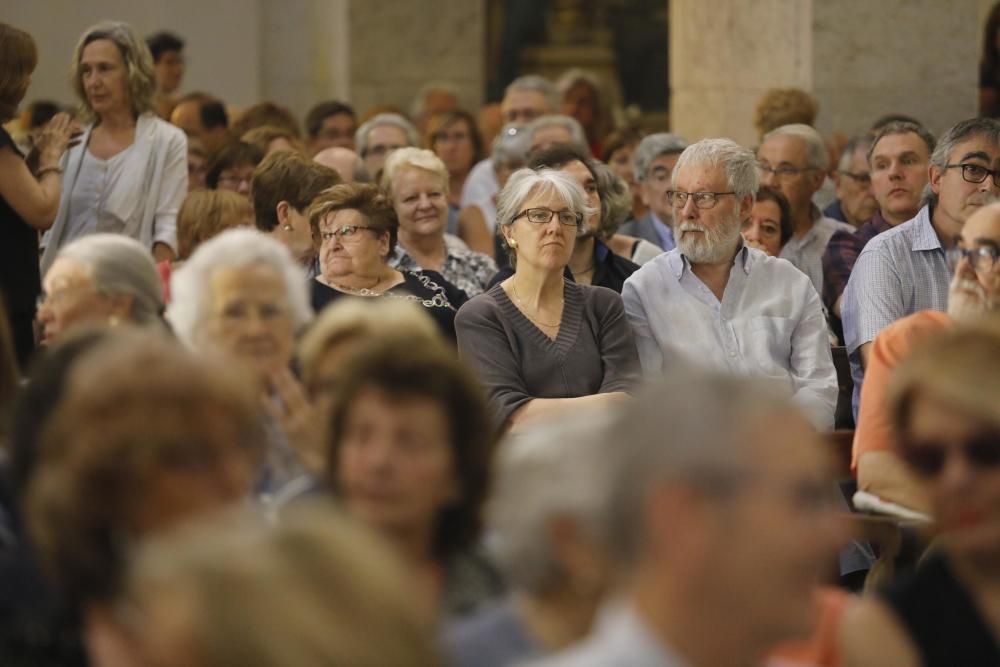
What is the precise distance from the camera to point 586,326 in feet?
20.7

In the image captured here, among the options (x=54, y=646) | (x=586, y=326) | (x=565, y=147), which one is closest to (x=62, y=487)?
(x=54, y=646)

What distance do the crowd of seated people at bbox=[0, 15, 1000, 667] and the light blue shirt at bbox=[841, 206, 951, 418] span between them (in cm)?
1

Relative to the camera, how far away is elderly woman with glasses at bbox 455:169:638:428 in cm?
612

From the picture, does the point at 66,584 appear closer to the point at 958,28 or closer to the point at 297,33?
the point at 958,28

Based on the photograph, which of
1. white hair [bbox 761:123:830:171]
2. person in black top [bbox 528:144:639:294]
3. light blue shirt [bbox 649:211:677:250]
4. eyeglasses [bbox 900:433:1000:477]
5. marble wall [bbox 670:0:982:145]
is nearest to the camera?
eyeglasses [bbox 900:433:1000:477]

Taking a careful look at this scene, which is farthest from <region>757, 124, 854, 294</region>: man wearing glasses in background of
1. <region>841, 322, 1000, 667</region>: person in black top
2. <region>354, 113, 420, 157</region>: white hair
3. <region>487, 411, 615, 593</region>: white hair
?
<region>487, 411, 615, 593</region>: white hair

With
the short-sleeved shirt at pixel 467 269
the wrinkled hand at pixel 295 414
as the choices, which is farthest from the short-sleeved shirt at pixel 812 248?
the wrinkled hand at pixel 295 414

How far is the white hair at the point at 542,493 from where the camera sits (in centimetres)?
299

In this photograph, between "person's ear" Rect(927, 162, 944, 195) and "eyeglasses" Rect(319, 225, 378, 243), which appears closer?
"person's ear" Rect(927, 162, 944, 195)

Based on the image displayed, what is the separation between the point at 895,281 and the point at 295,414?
266cm

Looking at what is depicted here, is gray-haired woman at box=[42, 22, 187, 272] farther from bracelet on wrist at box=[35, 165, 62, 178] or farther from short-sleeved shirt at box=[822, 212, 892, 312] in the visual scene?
short-sleeved shirt at box=[822, 212, 892, 312]

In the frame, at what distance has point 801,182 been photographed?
27.6ft

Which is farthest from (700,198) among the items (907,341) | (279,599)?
(279,599)

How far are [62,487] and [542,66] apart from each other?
15.5 metres
